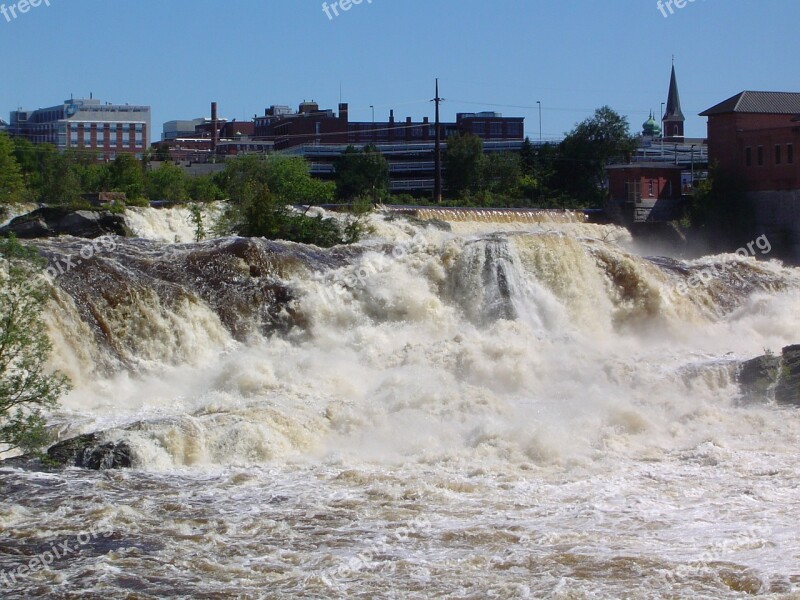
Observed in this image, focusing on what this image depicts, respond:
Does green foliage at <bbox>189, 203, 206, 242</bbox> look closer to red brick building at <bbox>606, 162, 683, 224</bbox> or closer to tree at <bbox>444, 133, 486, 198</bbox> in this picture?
red brick building at <bbox>606, 162, 683, 224</bbox>

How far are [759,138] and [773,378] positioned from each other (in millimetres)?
37076

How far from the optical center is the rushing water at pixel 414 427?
1297 cm

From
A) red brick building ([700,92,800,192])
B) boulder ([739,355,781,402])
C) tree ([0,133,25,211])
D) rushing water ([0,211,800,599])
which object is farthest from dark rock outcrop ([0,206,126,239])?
red brick building ([700,92,800,192])

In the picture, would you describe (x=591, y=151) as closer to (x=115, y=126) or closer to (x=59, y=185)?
(x=59, y=185)

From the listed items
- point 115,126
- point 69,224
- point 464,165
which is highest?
point 115,126

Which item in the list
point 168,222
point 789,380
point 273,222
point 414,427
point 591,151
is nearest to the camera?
point 414,427

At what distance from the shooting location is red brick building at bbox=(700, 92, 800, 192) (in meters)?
54.4

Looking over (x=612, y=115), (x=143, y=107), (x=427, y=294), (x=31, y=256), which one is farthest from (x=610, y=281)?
(x=143, y=107)

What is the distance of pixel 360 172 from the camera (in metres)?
79.8

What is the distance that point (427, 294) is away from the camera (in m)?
28.2

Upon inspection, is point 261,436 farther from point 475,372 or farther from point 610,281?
point 610,281

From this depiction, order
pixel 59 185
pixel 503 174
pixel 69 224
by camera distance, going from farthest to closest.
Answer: pixel 503 174 < pixel 59 185 < pixel 69 224

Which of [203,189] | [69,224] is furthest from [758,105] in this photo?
[69,224]

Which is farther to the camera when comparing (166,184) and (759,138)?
(166,184)
